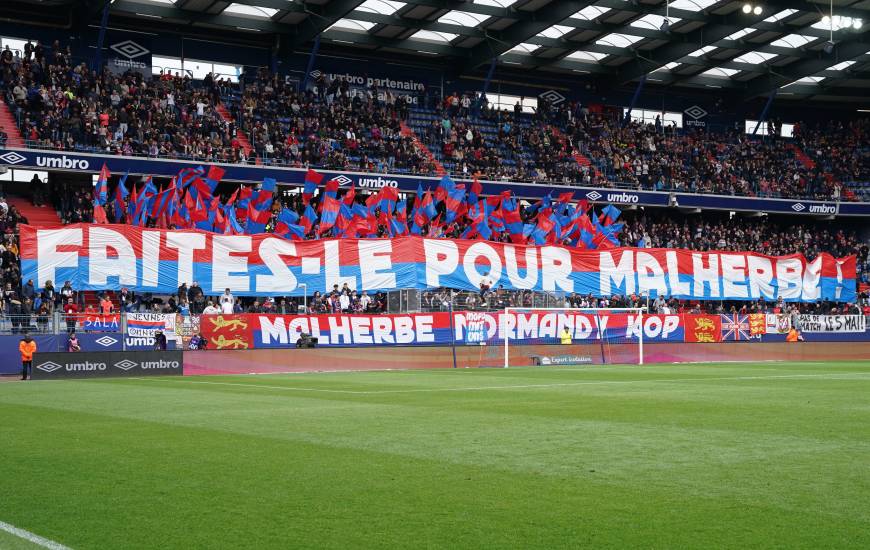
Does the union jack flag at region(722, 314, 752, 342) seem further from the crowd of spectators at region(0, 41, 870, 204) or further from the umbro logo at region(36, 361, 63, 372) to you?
the umbro logo at region(36, 361, 63, 372)

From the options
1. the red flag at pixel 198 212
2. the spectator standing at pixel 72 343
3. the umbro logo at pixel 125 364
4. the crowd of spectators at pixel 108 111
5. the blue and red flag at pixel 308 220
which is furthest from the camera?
the crowd of spectators at pixel 108 111

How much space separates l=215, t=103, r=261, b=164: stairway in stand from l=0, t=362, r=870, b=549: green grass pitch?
3290 cm

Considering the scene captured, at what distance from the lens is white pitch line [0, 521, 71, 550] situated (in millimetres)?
6176

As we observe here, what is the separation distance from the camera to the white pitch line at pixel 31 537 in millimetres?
6176

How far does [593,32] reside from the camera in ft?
188

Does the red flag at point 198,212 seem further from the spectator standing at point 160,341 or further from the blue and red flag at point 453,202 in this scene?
the blue and red flag at point 453,202

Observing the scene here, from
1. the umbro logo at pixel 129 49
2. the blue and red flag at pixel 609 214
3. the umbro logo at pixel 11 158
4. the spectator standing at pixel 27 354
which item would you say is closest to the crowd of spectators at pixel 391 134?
the umbro logo at pixel 11 158

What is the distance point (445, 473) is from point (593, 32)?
51714 millimetres

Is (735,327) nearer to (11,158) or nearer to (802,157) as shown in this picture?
(802,157)

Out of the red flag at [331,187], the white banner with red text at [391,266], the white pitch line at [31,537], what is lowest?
the white pitch line at [31,537]

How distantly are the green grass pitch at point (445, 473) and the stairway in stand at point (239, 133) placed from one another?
32.9 meters

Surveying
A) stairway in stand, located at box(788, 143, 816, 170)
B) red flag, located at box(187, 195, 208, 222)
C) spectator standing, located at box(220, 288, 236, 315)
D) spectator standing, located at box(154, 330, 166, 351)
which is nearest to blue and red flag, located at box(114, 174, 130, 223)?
red flag, located at box(187, 195, 208, 222)

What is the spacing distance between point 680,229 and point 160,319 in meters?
37.3

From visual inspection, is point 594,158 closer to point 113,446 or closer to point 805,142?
point 805,142
